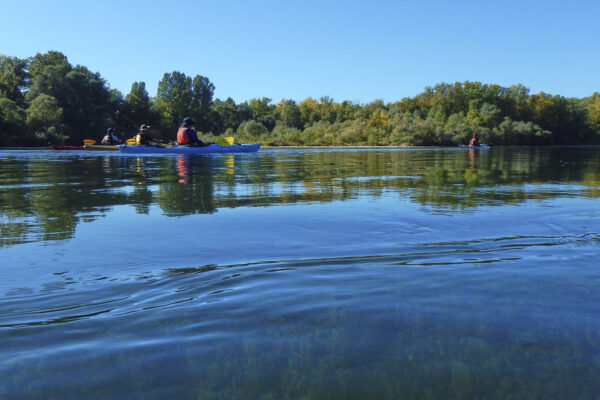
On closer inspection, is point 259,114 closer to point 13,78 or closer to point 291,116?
point 291,116

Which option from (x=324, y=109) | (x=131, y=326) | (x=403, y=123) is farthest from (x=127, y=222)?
(x=324, y=109)

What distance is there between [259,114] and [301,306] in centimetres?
11059

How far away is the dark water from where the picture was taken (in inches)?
86.0

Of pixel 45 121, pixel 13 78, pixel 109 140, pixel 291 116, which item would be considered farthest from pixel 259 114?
pixel 109 140

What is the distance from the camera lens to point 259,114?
111250 millimetres

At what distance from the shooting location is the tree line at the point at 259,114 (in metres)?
62.8

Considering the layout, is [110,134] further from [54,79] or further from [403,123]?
[403,123]

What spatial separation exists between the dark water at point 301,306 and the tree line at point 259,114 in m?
54.3

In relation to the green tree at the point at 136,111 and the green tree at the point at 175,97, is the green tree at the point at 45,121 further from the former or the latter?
the green tree at the point at 175,97

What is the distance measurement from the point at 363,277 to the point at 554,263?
5.99ft

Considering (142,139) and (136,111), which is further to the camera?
(136,111)

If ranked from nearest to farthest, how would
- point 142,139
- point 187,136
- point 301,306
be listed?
point 301,306
point 187,136
point 142,139

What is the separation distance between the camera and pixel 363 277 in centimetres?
378

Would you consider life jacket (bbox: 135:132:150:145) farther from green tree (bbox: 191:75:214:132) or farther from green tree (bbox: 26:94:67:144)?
green tree (bbox: 191:75:214:132)
